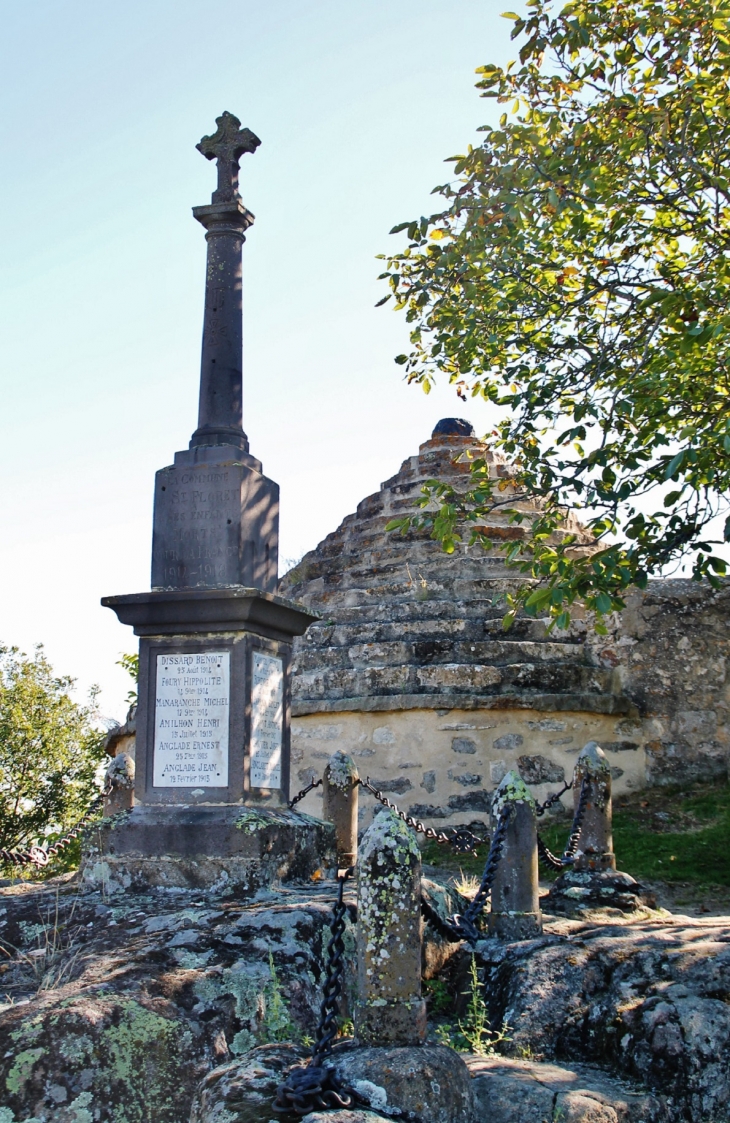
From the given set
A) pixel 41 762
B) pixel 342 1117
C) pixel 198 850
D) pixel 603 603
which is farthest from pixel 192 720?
pixel 41 762

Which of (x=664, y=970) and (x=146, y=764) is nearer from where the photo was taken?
(x=664, y=970)

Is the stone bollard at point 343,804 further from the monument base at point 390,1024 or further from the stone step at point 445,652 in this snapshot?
the monument base at point 390,1024

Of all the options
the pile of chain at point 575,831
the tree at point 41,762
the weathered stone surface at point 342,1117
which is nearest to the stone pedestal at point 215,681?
the pile of chain at point 575,831

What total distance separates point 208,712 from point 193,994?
221cm

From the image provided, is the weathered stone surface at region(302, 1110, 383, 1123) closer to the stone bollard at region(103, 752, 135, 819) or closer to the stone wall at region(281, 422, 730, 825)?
the stone bollard at region(103, 752, 135, 819)

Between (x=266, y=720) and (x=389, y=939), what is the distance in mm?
2980

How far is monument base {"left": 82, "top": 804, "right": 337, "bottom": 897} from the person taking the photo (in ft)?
19.9

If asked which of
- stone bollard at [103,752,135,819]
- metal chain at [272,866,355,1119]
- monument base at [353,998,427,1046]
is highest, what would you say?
stone bollard at [103,752,135,819]

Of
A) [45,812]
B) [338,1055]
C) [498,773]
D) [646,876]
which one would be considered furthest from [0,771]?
[338,1055]

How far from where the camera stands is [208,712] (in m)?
6.56

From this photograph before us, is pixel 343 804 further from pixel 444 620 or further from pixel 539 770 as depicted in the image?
pixel 444 620

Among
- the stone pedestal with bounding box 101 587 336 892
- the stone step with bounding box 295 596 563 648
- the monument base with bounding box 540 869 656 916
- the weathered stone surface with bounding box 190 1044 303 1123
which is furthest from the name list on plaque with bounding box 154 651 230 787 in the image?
the stone step with bounding box 295 596 563 648

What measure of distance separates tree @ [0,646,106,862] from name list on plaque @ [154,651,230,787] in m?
14.1

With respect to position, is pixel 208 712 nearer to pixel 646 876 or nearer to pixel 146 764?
pixel 146 764
